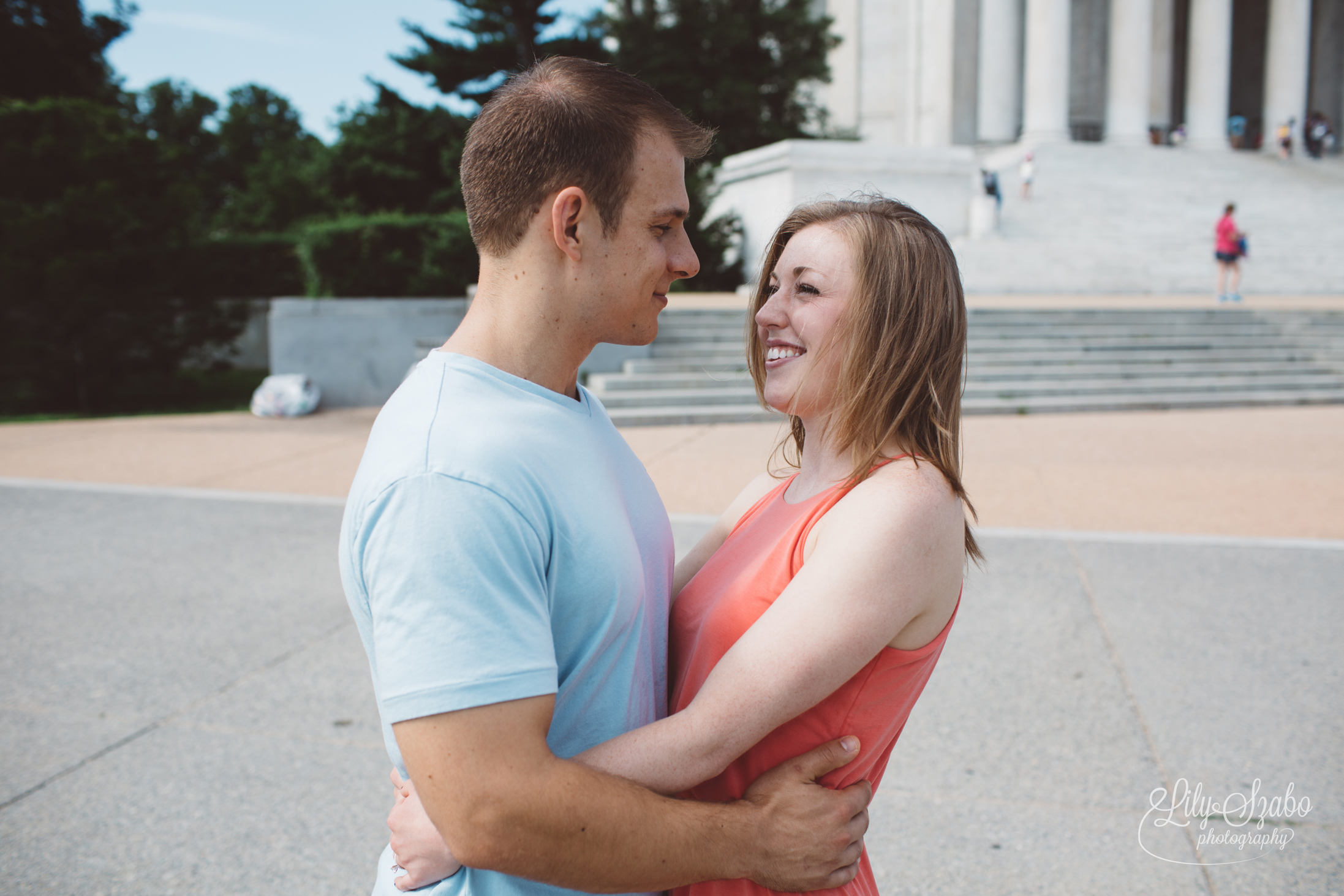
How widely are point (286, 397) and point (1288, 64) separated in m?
37.8

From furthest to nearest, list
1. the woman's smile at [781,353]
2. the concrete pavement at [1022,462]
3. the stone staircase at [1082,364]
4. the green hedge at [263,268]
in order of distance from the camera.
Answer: the green hedge at [263,268] → the stone staircase at [1082,364] → the concrete pavement at [1022,462] → the woman's smile at [781,353]

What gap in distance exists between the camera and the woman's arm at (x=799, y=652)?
132 cm

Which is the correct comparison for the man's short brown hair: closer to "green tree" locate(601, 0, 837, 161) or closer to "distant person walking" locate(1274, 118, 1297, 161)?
"green tree" locate(601, 0, 837, 161)

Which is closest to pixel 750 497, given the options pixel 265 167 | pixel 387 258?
pixel 387 258

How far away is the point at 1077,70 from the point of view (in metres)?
38.7

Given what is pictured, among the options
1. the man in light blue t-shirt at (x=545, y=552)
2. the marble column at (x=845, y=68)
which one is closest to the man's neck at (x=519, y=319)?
the man in light blue t-shirt at (x=545, y=552)

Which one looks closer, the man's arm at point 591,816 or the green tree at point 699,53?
the man's arm at point 591,816

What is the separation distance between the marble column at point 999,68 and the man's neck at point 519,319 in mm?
37106

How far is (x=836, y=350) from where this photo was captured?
1625 mm

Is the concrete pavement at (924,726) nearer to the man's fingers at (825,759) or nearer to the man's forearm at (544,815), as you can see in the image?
the man's fingers at (825,759)

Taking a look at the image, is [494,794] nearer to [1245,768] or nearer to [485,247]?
[485,247]

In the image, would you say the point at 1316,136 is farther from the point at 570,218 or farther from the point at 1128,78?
Answer: the point at 570,218

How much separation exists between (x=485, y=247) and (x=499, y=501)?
1.49 ft

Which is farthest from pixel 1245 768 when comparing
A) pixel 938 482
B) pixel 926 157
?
pixel 926 157
